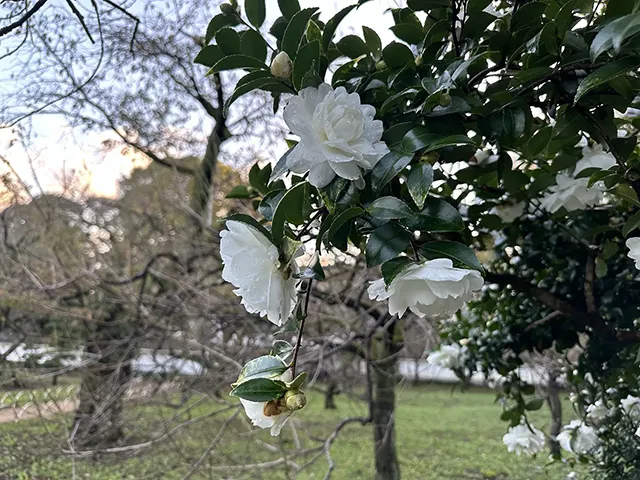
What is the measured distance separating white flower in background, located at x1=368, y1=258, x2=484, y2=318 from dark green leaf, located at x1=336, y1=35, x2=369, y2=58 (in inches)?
7.8

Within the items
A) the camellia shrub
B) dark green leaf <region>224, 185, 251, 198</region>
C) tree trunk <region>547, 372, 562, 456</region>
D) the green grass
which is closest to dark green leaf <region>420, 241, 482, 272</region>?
the camellia shrub

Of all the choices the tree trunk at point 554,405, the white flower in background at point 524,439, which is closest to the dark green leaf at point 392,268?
the white flower in background at point 524,439

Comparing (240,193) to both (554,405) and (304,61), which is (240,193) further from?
(554,405)

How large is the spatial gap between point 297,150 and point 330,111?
0.09 ft

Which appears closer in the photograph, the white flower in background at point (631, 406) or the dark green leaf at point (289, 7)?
the dark green leaf at point (289, 7)

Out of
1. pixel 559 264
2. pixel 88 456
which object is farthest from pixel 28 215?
pixel 559 264

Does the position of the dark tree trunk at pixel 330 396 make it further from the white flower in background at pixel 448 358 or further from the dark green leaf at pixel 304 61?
the dark green leaf at pixel 304 61

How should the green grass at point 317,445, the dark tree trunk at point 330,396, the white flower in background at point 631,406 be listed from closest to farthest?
the white flower in background at point 631,406 < the green grass at point 317,445 < the dark tree trunk at point 330,396

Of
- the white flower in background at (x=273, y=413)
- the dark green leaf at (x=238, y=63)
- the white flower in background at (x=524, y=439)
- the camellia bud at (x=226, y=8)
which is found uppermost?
the camellia bud at (x=226, y=8)

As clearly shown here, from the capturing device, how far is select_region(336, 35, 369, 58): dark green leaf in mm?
374

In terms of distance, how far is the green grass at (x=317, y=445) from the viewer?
118 cm

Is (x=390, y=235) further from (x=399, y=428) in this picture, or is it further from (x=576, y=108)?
(x=399, y=428)

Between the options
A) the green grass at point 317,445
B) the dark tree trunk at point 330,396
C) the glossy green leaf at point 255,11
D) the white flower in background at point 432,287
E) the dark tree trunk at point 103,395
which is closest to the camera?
the white flower in background at point 432,287

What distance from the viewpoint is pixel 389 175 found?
0.26 metres
